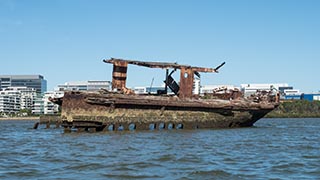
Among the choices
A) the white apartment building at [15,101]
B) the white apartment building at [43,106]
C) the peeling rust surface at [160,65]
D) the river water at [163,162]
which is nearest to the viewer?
the river water at [163,162]

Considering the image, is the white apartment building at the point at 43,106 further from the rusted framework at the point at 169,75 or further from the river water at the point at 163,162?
the river water at the point at 163,162

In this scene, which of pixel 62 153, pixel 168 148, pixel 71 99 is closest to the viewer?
pixel 62 153

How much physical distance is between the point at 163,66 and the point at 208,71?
141 inches

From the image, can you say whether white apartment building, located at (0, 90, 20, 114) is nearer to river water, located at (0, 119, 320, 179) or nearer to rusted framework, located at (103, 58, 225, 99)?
rusted framework, located at (103, 58, 225, 99)

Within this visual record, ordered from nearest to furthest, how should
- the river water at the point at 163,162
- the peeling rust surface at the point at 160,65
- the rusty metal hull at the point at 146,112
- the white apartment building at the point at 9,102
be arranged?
the river water at the point at 163,162 < the rusty metal hull at the point at 146,112 < the peeling rust surface at the point at 160,65 < the white apartment building at the point at 9,102

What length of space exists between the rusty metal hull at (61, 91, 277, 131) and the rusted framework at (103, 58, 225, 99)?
5.37 feet

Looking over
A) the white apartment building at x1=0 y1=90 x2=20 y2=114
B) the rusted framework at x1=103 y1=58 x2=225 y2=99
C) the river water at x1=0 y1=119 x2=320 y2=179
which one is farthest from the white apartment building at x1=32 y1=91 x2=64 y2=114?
the river water at x1=0 y1=119 x2=320 y2=179

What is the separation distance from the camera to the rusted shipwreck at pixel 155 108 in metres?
27.6

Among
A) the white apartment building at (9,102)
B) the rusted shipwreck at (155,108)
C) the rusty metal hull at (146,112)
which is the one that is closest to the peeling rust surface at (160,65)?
the rusted shipwreck at (155,108)

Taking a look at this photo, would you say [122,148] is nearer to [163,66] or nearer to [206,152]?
[206,152]

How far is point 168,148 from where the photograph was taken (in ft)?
59.3

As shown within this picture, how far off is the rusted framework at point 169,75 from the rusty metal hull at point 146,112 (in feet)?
5.37

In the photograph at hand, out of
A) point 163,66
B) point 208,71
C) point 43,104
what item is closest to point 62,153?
point 163,66

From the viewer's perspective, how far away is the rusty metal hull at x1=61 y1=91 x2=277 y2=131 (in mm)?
27562
